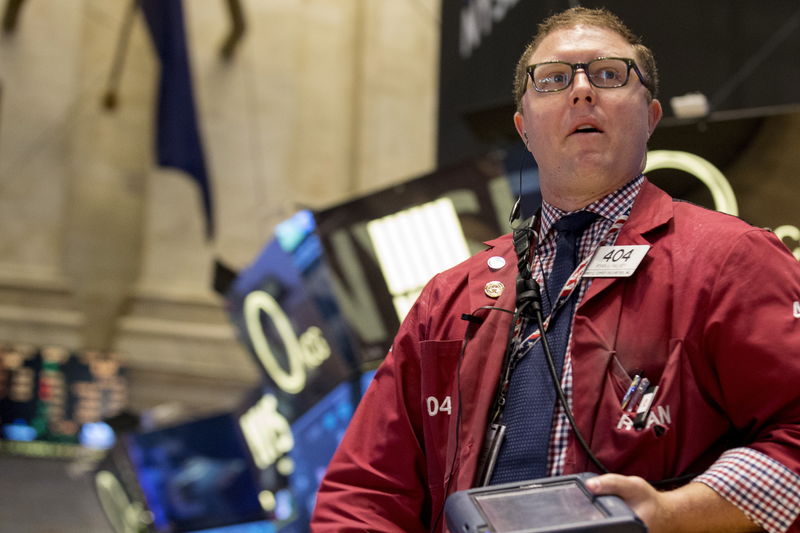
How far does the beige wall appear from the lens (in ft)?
52.8

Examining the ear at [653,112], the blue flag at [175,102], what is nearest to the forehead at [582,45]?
the ear at [653,112]

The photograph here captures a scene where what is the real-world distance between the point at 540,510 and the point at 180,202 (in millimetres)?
15076

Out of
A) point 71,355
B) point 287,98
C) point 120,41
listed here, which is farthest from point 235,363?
point 120,41

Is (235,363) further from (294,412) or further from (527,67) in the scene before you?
(527,67)

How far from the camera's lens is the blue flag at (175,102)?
13.5 metres

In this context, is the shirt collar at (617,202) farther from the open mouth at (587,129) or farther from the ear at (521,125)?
the ear at (521,125)

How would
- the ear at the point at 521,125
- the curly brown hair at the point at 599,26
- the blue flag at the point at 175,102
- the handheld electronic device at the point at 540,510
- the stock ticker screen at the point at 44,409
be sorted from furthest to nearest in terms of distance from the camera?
the stock ticker screen at the point at 44,409, the blue flag at the point at 175,102, the ear at the point at 521,125, the curly brown hair at the point at 599,26, the handheld electronic device at the point at 540,510

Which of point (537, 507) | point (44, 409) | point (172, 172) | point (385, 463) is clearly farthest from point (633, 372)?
point (172, 172)

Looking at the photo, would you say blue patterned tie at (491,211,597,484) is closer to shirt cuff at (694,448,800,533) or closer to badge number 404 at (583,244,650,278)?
badge number 404 at (583,244,650,278)

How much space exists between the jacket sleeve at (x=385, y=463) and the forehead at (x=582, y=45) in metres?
0.80

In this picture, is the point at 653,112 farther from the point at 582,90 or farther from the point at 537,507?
the point at 537,507

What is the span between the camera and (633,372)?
Result: 238 cm

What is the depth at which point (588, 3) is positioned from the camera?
6.24 m

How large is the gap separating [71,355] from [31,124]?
380cm
